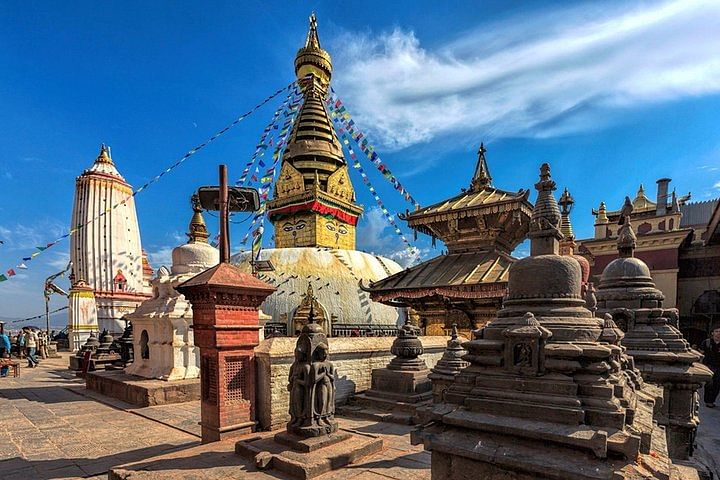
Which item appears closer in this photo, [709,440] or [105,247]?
[709,440]

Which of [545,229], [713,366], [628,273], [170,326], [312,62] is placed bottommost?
[713,366]

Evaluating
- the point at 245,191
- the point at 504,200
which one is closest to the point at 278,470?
the point at 245,191

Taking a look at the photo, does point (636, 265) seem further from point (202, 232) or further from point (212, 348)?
point (202, 232)

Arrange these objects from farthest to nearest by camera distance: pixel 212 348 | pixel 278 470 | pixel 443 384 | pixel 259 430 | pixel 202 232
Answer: pixel 202 232
pixel 443 384
pixel 259 430
pixel 212 348
pixel 278 470

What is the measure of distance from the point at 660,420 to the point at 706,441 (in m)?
2.33

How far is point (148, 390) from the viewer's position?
25.6 feet

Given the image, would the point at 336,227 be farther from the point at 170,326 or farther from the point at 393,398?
the point at 393,398

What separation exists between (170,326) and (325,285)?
13.9 metres

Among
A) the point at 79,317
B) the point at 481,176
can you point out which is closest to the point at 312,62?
the point at 481,176

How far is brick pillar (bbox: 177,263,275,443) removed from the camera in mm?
5426

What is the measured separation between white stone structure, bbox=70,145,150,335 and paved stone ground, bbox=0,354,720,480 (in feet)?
75.8

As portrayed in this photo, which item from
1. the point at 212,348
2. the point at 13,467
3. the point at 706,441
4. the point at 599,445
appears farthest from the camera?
the point at 706,441

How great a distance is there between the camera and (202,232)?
12.0 metres

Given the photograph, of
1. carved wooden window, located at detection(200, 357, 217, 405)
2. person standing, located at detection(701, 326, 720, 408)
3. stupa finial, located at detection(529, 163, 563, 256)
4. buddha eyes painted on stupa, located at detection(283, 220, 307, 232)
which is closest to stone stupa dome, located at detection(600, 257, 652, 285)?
stupa finial, located at detection(529, 163, 563, 256)
